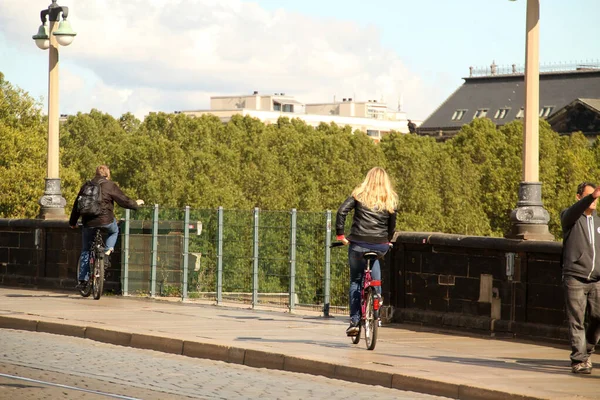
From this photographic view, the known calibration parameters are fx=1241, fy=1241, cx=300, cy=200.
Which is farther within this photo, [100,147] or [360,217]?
[100,147]

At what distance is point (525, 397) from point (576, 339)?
192cm

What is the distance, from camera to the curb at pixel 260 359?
1041 cm

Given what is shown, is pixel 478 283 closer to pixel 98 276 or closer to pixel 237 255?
pixel 237 255

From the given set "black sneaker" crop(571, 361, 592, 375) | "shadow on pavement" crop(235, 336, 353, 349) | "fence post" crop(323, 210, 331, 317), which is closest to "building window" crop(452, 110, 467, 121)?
"fence post" crop(323, 210, 331, 317)

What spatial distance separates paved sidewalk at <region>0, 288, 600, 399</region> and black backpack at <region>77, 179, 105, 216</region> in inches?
54.1

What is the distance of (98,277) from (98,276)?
0.02 metres

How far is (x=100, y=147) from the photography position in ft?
381

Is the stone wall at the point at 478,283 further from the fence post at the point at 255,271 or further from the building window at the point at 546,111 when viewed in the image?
the building window at the point at 546,111

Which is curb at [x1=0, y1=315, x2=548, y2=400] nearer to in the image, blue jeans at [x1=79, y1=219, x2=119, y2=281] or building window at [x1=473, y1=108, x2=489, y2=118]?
blue jeans at [x1=79, y1=219, x2=119, y2=281]

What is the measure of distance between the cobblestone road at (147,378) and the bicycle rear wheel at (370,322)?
1390mm

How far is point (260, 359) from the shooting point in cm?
1241

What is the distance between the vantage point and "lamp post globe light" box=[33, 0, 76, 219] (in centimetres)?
2180

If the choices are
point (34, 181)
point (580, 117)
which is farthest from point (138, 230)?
point (580, 117)

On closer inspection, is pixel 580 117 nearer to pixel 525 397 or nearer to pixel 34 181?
pixel 34 181
